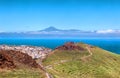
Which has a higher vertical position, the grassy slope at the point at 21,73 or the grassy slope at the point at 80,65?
the grassy slope at the point at 21,73

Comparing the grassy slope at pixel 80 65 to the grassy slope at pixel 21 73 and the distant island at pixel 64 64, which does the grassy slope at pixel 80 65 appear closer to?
the distant island at pixel 64 64

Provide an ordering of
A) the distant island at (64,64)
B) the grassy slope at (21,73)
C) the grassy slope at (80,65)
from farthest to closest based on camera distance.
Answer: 1. the grassy slope at (80,65)
2. the distant island at (64,64)
3. the grassy slope at (21,73)

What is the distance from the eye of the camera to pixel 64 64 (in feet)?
369

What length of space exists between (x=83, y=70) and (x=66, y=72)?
6827 millimetres

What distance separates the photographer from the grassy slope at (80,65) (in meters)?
105

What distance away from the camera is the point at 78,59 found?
400 feet

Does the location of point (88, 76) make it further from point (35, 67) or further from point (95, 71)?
point (35, 67)

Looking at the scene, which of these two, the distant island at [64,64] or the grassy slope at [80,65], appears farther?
the grassy slope at [80,65]

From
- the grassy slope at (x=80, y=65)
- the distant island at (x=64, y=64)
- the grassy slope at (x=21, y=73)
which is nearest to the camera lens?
the grassy slope at (x=21, y=73)

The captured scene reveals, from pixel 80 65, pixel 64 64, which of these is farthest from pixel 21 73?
pixel 80 65

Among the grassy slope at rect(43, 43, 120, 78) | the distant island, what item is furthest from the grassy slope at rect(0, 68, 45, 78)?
the grassy slope at rect(43, 43, 120, 78)

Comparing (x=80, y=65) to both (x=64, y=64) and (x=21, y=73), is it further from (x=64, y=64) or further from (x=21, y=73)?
(x=21, y=73)

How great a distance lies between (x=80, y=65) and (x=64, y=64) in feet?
19.5

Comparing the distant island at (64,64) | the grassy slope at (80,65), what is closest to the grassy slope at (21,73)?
the distant island at (64,64)
